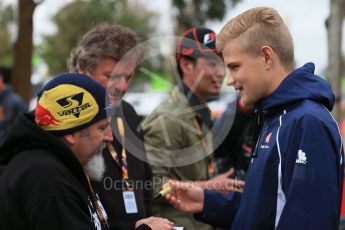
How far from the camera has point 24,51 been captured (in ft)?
26.9

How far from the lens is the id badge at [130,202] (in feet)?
10.8

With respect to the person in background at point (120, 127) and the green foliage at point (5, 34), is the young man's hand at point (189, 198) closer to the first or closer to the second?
the person in background at point (120, 127)

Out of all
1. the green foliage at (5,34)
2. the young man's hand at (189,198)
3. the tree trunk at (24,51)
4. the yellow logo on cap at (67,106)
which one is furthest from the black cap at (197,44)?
the green foliage at (5,34)

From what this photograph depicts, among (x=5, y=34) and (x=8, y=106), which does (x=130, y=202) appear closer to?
(x=8, y=106)

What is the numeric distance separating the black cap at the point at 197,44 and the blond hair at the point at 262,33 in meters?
1.30

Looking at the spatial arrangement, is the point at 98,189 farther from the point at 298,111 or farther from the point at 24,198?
the point at 298,111

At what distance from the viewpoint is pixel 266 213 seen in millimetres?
2488

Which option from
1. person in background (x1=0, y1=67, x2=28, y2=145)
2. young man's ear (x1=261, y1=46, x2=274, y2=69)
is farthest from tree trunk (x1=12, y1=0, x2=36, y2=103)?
young man's ear (x1=261, y1=46, x2=274, y2=69)

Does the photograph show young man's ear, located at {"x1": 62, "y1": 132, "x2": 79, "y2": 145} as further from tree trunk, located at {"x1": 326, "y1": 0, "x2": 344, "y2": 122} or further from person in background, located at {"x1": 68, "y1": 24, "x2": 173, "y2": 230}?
tree trunk, located at {"x1": 326, "y1": 0, "x2": 344, "y2": 122}

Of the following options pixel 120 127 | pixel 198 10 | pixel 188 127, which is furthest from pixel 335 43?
pixel 198 10

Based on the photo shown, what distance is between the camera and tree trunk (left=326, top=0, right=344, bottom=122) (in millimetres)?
5668

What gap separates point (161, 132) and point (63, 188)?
1.47 meters

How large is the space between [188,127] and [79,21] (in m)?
20.1

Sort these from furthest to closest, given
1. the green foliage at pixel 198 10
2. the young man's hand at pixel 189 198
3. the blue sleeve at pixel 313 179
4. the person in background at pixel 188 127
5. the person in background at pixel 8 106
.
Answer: the green foliage at pixel 198 10 < the person in background at pixel 8 106 < the person in background at pixel 188 127 < the young man's hand at pixel 189 198 < the blue sleeve at pixel 313 179
